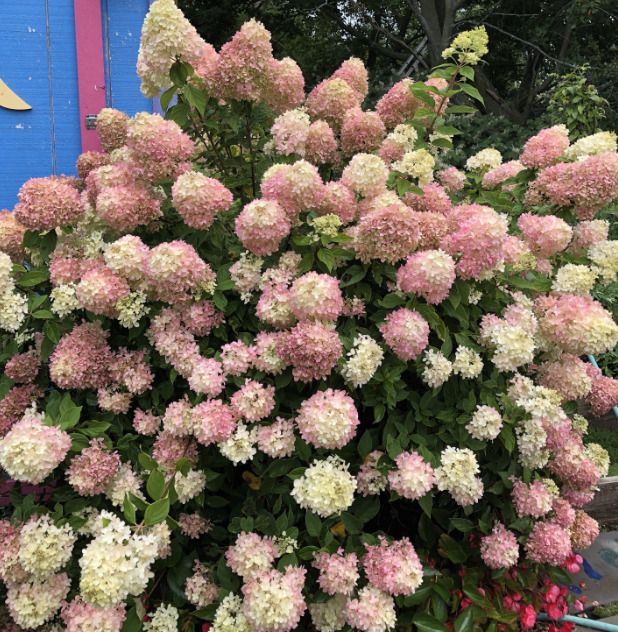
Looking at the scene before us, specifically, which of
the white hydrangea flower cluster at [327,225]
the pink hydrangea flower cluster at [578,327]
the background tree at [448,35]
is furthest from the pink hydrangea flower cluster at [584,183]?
the background tree at [448,35]

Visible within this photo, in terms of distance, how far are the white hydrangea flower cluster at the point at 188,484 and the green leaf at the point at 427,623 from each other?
627mm

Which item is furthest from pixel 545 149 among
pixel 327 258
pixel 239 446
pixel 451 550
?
pixel 239 446

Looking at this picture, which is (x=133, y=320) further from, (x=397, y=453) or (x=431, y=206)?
(x=431, y=206)

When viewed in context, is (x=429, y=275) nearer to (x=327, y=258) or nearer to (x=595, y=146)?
(x=327, y=258)

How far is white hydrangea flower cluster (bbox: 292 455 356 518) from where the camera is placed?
4.15ft

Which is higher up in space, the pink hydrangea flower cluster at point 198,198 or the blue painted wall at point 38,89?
the blue painted wall at point 38,89

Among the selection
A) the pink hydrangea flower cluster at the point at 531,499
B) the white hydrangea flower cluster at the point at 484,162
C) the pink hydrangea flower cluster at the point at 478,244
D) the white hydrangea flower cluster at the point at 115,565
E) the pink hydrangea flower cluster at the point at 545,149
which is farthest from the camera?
the white hydrangea flower cluster at the point at 484,162

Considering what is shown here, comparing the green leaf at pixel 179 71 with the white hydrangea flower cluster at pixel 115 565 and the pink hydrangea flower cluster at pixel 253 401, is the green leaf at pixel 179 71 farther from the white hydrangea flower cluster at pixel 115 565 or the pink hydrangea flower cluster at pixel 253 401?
the white hydrangea flower cluster at pixel 115 565

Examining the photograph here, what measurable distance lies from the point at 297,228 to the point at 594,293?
99.8 inches

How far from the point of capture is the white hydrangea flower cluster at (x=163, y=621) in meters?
1.38

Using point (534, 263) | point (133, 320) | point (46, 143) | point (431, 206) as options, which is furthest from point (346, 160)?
point (46, 143)

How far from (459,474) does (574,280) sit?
0.69 m

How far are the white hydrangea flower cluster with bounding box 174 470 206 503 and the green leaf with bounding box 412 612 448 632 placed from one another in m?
0.63

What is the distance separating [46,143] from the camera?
3.76m
